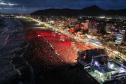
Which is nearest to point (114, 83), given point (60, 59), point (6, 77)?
point (60, 59)

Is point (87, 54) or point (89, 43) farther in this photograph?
point (89, 43)

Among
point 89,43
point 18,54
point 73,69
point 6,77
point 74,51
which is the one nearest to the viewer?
point 6,77

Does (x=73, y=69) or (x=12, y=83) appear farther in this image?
(x=73, y=69)

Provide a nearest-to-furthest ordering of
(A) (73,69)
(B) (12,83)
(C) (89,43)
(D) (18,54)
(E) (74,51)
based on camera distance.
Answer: (B) (12,83), (A) (73,69), (D) (18,54), (E) (74,51), (C) (89,43)

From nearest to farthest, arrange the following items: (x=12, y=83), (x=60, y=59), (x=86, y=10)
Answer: (x=12, y=83) < (x=60, y=59) < (x=86, y=10)

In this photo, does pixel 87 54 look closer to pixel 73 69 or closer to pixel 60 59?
pixel 73 69

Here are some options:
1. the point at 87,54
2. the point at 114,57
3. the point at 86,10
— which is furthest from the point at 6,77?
the point at 86,10

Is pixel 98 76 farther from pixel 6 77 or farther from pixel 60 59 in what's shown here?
pixel 6 77

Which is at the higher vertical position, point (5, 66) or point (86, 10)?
point (86, 10)

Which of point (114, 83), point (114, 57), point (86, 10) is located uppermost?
Answer: point (86, 10)
